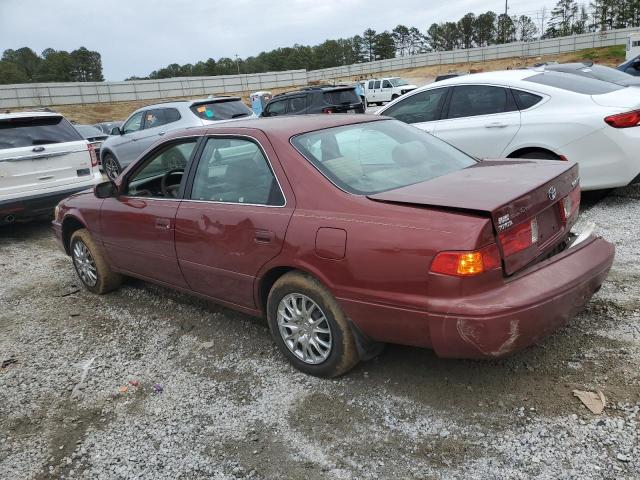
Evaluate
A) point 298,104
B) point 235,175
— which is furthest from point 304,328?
point 298,104

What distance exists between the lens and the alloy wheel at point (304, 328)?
10.6 ft

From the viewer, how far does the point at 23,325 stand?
15.7 feet

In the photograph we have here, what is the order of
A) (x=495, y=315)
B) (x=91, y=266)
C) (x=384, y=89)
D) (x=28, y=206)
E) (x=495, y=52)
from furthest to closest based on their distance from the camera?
(x=495, y=52) → (x=384, y=89) → (x=28, y=206) → (x=91, y=266) → (x=495, y=315)

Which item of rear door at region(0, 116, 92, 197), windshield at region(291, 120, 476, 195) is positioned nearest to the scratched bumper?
windshield at region(291, 120, 476, 195)

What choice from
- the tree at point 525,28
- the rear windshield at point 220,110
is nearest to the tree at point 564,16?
the tree at point 525,28

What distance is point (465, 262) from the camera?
255 centimetres

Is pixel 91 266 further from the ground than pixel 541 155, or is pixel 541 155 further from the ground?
pixel 541 155

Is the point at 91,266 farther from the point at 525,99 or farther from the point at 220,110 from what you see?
the point at 220,110

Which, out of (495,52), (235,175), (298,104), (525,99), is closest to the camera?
(235,175)

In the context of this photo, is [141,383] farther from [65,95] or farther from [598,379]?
[65,95]

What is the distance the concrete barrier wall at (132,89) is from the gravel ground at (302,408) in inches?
2153

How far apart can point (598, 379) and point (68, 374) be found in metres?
3.44

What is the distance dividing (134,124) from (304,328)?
32.6 feet

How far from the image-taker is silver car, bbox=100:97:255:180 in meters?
10.7
